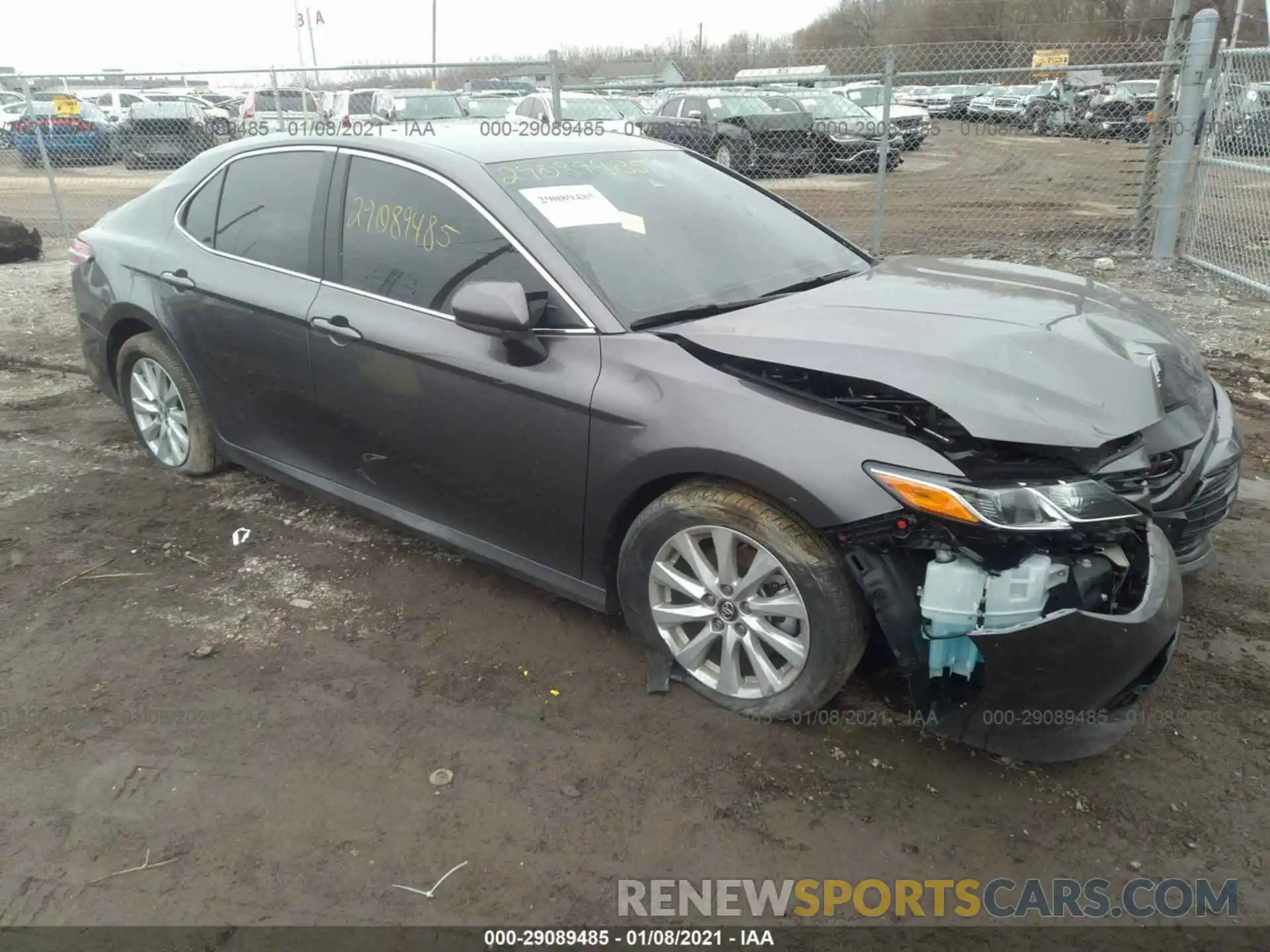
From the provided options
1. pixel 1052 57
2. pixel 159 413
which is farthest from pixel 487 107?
pixel 159 413

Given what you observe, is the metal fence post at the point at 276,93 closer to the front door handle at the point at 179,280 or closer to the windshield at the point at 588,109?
the windshield at the point at 588,109

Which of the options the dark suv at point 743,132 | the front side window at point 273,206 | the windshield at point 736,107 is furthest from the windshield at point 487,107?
the front side window at point 273,206

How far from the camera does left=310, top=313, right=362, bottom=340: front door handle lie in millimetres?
3375

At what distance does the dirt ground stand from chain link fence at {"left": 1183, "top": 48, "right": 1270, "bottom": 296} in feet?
18.6

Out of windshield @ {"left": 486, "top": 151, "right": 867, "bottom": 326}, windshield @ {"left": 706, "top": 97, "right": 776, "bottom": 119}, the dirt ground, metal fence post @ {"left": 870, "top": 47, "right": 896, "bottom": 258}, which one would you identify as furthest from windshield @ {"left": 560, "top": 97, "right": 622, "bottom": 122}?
the dirt ground

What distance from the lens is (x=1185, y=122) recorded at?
833 centimetres

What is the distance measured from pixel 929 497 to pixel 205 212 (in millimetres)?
3428

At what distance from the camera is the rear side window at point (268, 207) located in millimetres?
3658

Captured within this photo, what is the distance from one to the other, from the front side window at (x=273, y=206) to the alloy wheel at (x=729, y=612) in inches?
75.4

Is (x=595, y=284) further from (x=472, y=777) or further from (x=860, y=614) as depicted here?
(x=472, y=777)

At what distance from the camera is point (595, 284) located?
297 centimetres

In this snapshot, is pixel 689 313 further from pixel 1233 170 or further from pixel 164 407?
pixel 1233 170

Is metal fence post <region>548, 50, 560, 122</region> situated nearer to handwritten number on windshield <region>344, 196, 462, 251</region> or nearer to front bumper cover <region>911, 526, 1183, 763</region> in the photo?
handwritten number on windshield <region>344, 196, 462, 251</region>

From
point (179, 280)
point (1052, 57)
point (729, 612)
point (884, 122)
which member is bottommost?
point (729, 612)
